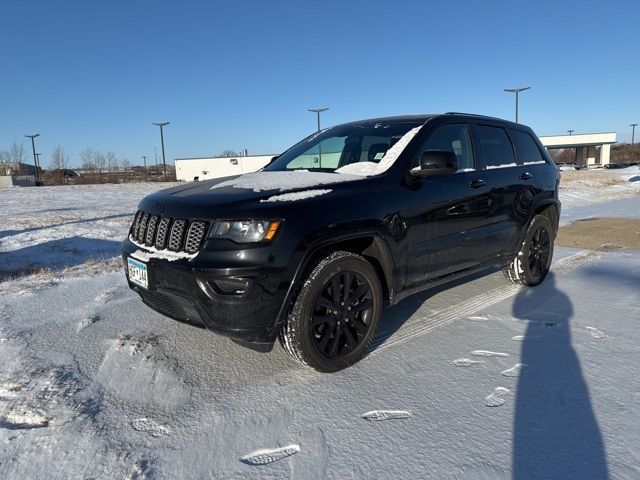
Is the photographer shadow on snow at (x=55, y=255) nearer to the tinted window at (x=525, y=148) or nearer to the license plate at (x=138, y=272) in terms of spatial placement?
the license plate at (x=138, y=272)

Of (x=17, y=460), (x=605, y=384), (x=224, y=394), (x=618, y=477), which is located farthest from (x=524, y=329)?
(x=17, y=460)

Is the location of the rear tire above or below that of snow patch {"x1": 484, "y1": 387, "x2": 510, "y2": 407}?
above

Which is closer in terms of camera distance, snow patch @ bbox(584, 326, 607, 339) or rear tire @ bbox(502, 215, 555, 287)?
snow patch @ bbox(584, 326, 607, 339)

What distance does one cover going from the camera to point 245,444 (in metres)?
2.12


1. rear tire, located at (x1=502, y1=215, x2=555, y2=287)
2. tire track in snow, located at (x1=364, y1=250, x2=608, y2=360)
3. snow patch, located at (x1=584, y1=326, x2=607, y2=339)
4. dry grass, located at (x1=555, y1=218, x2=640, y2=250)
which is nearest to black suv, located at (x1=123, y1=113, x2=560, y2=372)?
tire track in snow, located at (x1=364, y1=250, x2=608, y2=360)

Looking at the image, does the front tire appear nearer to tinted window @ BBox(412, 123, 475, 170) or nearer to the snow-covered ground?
the snow-covered ground

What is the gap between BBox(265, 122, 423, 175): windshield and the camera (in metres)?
3.39

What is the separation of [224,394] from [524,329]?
7.71 feet

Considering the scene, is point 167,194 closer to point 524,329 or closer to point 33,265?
point 524,329

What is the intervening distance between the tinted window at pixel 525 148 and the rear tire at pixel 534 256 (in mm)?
634

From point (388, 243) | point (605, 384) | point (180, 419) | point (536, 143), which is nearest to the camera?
point (180, 419)

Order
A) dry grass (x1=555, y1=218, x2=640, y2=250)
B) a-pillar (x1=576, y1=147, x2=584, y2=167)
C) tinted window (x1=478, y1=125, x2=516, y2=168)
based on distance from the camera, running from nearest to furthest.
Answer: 1. tinted window (x1=478, y1=125, x2=516, y2=168)
2. dry grass (x1=555, y1=218, x2=640, y2=250)
3. a-pillar (x1=576, y1=147, x2=584, y2=167)

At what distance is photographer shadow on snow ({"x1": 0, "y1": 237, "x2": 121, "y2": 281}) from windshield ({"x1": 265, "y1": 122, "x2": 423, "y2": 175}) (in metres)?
3.26

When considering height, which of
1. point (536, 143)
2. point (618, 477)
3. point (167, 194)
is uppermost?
point (536, 143)
